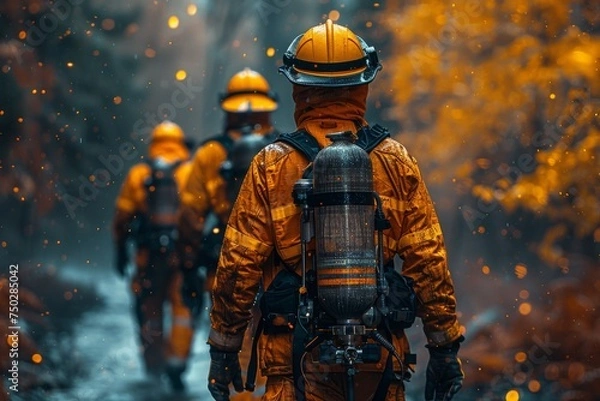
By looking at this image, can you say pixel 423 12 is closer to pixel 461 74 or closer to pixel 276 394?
pixel 461 74

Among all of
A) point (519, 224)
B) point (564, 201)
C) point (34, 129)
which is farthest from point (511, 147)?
point (34, 129)

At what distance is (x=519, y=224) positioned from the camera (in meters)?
15.4

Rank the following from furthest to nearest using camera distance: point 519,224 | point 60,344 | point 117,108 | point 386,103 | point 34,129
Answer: point 117,108
point 386,103
point 519,224
point 34,129
point 60,344

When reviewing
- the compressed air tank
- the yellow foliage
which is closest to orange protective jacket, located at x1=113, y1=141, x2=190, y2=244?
the yellow foliage

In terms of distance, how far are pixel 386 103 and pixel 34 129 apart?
20.2 ft

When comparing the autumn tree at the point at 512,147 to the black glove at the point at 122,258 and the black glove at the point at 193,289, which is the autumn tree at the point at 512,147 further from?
the black glove at the point at 122,258

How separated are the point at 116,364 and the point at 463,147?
5.55 m

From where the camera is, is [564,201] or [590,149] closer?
[590,149]

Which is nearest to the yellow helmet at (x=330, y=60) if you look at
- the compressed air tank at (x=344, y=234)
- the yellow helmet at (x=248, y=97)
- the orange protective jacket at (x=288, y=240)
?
the orange protective jacket at (x=288, y=240)

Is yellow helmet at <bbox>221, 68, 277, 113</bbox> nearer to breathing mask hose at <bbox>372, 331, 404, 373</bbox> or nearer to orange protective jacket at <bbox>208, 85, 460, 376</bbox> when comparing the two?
orange protective jacket at <bbox>208, 85, 460, 376</bbox>

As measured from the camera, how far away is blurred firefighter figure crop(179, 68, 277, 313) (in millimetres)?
8508

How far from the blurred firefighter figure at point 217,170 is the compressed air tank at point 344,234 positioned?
3.32m

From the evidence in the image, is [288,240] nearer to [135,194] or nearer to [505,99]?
[135,194]

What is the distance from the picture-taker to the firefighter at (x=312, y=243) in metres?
4.99
